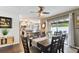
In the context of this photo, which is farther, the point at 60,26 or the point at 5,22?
the point at 60,26

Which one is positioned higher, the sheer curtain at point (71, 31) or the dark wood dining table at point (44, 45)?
the sheer curtain at point (71, 31)

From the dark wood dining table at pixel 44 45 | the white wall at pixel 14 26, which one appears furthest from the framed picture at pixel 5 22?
the dark wood dining table at pixel 44 45

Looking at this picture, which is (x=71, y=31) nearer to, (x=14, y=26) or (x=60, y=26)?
(x=60, y=26)

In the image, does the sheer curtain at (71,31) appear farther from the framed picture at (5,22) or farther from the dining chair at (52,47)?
the framed picture at (5,22)

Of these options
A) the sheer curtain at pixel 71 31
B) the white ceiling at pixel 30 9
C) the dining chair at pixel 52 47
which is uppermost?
the white ceiling at pixel 30 9

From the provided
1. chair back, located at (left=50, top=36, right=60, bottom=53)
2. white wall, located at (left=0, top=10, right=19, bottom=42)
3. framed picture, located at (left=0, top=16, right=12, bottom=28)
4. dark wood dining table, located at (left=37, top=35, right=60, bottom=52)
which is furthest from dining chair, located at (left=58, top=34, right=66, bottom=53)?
framed picture, located at (left=0, top=16, right=12, bottom=28)

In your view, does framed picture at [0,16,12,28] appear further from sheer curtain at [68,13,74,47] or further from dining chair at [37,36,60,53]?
sheer curtain at [68,13,74,47]

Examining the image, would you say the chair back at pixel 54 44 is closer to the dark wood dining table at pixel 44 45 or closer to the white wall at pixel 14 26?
the dark wood dining table at pixel 44 45

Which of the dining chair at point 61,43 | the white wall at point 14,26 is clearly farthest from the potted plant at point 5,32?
the dining chair at point 61,43

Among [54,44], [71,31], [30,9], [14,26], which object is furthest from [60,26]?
[14,26]

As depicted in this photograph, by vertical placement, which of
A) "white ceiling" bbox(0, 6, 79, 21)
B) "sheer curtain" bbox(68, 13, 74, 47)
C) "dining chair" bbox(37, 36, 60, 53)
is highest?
"white ceiling" bbox(0, 6, 79, 21)
